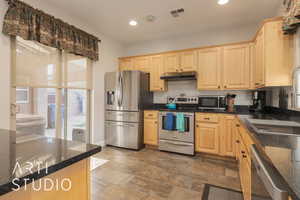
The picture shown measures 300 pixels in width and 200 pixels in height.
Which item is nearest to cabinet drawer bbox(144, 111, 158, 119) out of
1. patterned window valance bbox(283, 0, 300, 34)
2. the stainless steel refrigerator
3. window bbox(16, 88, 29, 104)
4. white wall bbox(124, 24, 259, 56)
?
the stainless steel refrigerator

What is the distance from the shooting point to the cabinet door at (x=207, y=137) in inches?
115

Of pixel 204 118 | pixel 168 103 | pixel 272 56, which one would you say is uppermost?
pixel 272 56

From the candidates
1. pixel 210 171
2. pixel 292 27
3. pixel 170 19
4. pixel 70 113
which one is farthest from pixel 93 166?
pixel 292 27

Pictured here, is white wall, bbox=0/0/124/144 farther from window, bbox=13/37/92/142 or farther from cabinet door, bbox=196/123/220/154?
cabinet door, bbox=196/123/220/154

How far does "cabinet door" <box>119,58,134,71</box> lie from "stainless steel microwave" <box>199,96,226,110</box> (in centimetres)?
198

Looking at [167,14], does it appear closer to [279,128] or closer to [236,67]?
[236,67]

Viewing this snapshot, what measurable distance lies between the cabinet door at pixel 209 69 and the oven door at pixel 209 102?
0.23 metres

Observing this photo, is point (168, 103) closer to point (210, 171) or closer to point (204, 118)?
point (204, 118)

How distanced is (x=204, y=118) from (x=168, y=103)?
101cm

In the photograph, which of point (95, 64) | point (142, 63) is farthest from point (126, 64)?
point (95, 64)

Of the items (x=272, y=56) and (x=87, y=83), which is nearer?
(x=272, y=56)

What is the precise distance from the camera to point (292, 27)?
71.7 inches

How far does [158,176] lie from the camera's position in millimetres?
2283

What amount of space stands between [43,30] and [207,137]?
3370 mm
